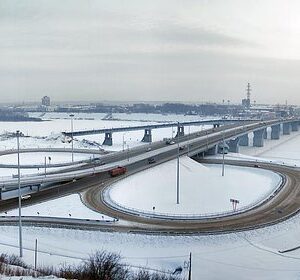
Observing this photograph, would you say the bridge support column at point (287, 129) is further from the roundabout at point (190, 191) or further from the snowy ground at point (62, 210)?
the snowy ground at point (62, 210)

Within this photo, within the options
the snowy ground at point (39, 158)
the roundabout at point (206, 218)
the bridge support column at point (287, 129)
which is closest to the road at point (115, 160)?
the roundabout at point (206, 218)

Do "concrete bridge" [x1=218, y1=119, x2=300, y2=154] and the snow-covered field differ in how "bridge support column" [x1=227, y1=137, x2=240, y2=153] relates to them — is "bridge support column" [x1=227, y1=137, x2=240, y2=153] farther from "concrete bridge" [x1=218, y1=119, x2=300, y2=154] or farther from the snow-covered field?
the snow-covered field

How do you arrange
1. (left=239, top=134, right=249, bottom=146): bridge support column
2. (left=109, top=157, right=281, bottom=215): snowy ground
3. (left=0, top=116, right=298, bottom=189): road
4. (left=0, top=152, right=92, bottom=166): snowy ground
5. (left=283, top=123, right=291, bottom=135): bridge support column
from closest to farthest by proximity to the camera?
(left=109, top=157, right=281, bottom=215): snowy ground < (left=0, top=116, right=298, bottom=189): road < (left=0, top=152, right=92, bottom=166): snowy ground < (left=239, top=134, right=249, bottom=146): bridge support column < (left=283, top=123, right=291, bottom=135): bridge support column

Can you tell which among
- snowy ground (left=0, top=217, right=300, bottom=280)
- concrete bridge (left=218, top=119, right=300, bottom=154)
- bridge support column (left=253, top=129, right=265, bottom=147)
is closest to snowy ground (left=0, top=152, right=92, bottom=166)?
concrete bridge (left=218, top=119, right=300, bottom=154)

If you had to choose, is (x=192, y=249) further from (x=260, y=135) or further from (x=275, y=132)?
(x=275, y=132)

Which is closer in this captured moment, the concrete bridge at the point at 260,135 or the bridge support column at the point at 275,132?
the concrete bridge at the point at 260,135

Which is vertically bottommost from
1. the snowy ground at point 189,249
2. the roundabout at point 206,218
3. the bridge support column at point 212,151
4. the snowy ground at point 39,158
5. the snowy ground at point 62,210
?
the snowy ground at point 189,249

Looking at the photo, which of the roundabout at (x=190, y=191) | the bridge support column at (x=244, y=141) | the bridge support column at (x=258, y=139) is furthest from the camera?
the bridge support column at (x=244, y=141)
